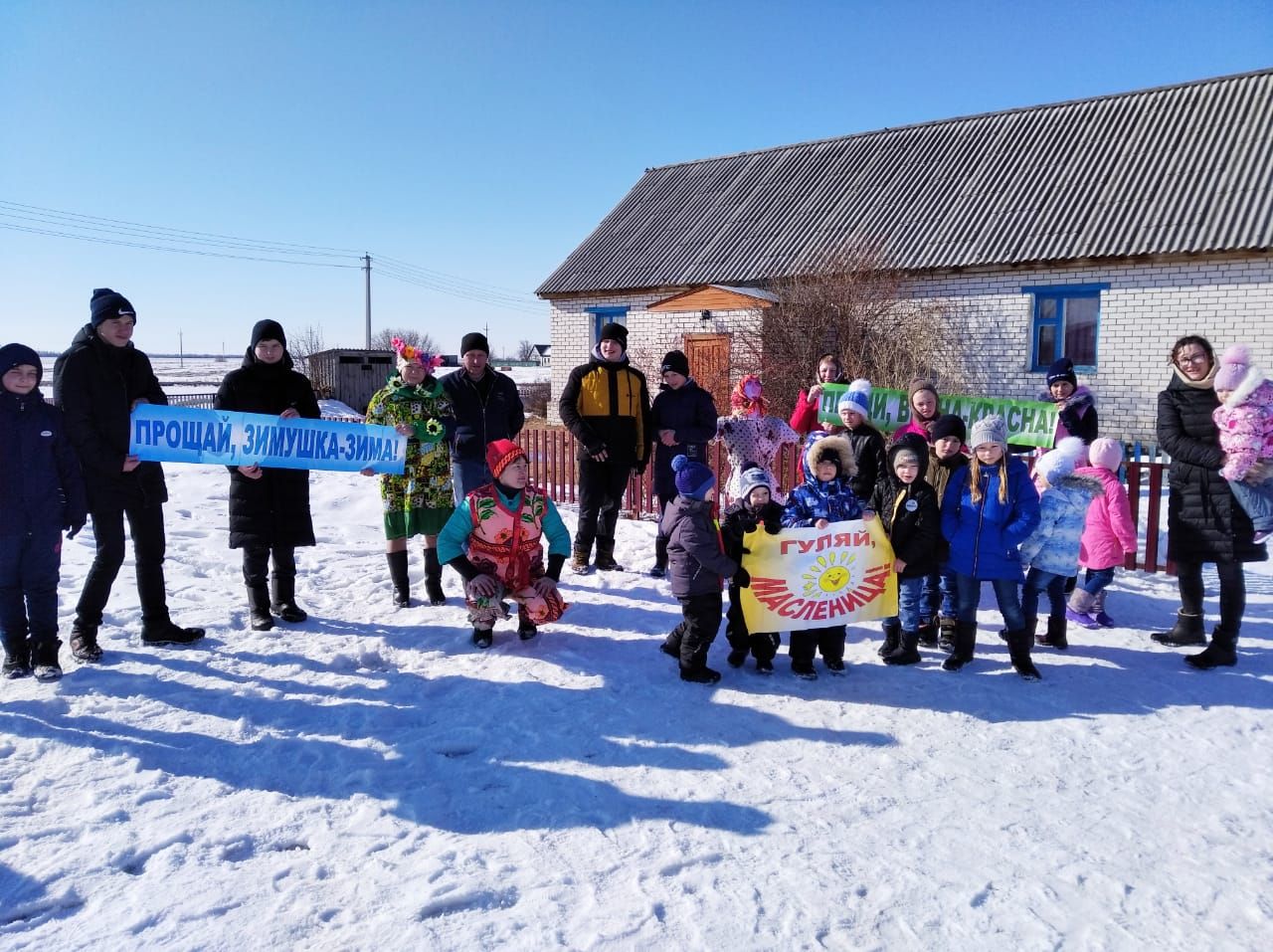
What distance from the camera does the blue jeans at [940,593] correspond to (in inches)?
191

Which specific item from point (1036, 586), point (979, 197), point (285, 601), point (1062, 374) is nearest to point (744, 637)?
point (1036, 586)

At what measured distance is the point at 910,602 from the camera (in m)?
4.82

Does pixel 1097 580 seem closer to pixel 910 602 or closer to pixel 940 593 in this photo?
pixel 940 593

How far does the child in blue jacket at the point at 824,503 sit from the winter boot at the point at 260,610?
3298mm

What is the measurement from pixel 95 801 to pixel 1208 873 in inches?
158

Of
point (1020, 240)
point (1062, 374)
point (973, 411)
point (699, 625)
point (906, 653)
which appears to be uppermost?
point (1020, 240)

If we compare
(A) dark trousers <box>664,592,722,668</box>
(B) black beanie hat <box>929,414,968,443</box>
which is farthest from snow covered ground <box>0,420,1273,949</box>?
(B) black beanie hat <box>929,414,968,443</box>

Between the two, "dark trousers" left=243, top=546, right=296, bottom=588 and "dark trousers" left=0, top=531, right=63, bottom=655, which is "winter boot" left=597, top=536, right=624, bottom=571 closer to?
"dark trousers" left=243, top=546, right=296, bottom=588

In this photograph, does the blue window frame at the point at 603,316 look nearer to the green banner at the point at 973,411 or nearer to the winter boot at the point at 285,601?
the green banner at the point at 973,411

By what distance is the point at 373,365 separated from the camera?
28938mm

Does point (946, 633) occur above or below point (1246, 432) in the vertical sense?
below

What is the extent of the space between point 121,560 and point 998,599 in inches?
193

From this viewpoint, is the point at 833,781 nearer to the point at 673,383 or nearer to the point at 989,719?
the point at 989,719

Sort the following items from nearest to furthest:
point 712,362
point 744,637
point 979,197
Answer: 1. point 744,637
2. point 979,197
3. point 712,362
